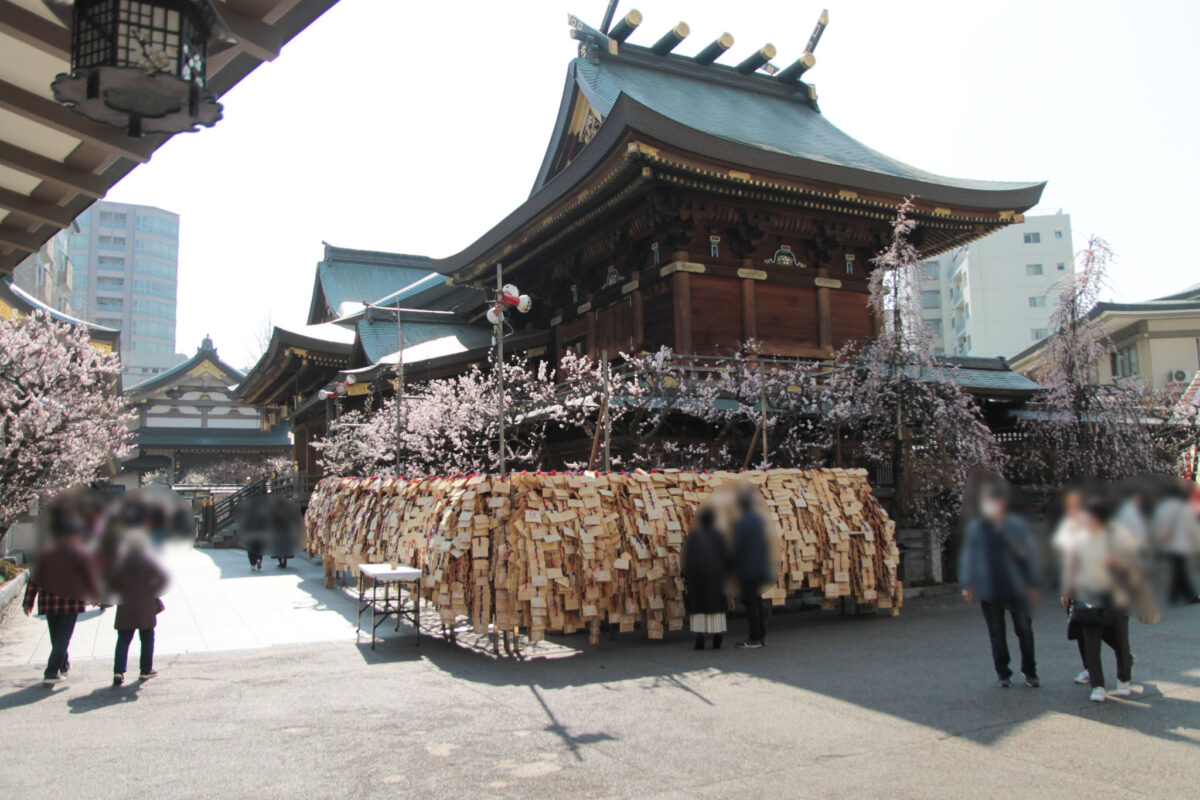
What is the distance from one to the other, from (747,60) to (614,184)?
39.6 ft

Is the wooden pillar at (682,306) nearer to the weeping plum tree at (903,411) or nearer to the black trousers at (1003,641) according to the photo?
the weeping plum tree at (903,411)

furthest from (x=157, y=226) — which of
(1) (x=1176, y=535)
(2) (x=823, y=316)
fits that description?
(2) (x=823, y=316)

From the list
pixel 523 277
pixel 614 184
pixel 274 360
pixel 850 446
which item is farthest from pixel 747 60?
pixel 274 360

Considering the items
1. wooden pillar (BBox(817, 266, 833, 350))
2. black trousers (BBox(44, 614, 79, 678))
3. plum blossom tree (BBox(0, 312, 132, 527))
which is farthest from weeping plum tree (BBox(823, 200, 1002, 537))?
black trousers (BBox(44, 614, 79, 678))

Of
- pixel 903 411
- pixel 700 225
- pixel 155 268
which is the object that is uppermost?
pixel 700 225

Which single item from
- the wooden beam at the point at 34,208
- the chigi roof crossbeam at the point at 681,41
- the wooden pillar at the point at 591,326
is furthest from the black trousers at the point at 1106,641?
the chigi roof crossbeam at the point at 681,41

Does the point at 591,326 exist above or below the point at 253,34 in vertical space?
above

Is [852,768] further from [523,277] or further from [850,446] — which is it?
[523,277]

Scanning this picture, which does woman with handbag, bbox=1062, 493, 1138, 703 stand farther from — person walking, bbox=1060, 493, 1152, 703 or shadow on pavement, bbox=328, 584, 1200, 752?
shadow on pavement, bbox=328, 584, 1200, 752

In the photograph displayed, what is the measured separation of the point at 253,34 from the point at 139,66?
1.36 meters

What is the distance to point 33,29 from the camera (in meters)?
3.25

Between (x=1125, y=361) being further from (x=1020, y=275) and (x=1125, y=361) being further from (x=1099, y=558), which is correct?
(x=1099, y=558)

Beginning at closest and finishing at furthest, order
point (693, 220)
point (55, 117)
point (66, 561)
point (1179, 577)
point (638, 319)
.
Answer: point (1179, 577), point (66, 561), point (55, 117), point (693, 220), point (638, 319)

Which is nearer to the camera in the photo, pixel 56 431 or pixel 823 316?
pixel 56 431
